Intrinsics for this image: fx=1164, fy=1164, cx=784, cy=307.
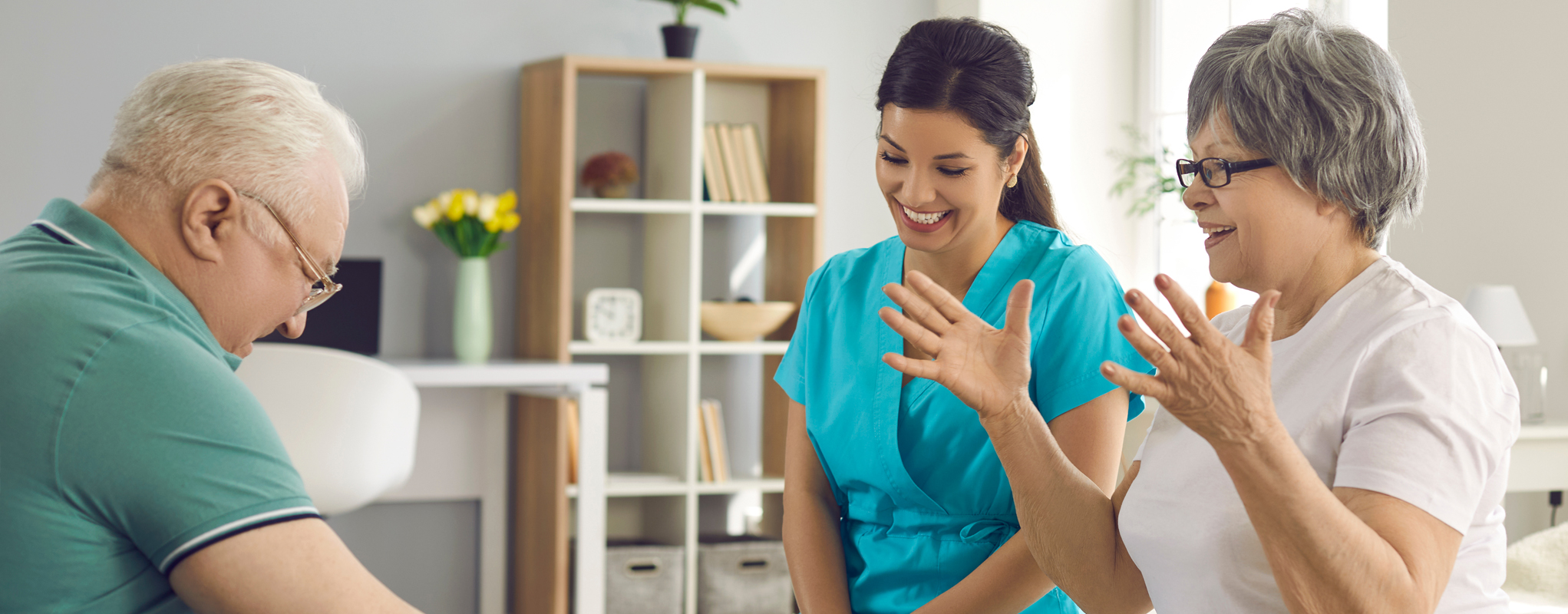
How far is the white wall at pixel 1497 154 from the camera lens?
9.39ft

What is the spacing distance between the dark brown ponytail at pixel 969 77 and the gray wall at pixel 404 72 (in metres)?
2.32

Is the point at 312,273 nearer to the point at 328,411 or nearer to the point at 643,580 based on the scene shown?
the point at 328,411

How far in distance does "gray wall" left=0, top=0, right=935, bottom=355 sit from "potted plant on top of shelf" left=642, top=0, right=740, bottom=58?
26cm

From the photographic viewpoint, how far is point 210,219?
0.89 meters

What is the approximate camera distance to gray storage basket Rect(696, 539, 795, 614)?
10.9 ft

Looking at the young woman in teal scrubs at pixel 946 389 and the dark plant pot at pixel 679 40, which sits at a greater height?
the dark plant pot at pixel 679 40

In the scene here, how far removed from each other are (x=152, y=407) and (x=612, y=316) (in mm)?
2555

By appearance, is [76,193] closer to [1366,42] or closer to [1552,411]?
[1366,42]

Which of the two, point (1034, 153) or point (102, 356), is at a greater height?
point (1034, 153)

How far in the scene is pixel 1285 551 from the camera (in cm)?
83

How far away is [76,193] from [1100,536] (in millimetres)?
3092

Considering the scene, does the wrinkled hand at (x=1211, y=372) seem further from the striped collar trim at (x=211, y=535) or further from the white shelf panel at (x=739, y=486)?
the white shelf panel at (x=739, y=486)

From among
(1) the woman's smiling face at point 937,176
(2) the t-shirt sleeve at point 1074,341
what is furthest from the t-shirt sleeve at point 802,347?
(2) the t-shirt sleeve at point 1074,341

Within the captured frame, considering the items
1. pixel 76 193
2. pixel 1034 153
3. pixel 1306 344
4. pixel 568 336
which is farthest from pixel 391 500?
pixel 1306 344
